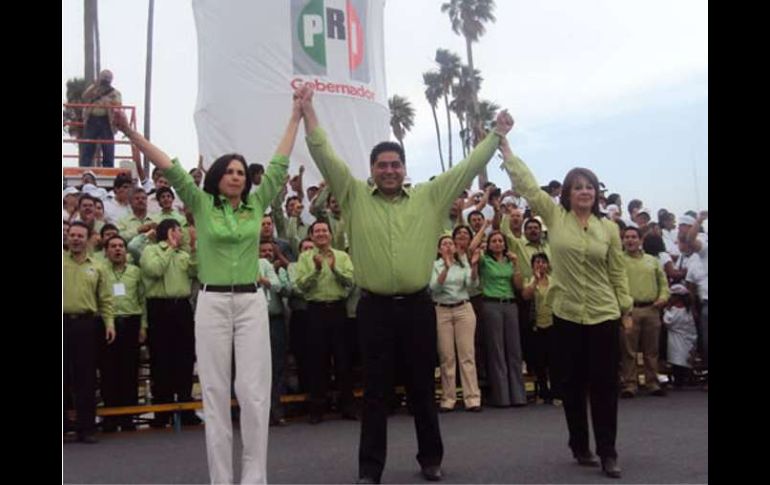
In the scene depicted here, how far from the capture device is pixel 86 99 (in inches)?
571

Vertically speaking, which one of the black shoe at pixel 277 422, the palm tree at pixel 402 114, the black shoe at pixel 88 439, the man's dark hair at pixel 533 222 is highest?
the palm tree at pixel 402 114

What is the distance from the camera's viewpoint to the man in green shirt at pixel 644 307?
9.56 meters

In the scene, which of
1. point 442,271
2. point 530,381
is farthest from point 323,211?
point 530,381

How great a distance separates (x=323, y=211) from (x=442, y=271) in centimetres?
173

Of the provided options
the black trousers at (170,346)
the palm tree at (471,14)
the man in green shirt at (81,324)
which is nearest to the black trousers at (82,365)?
the man in green shirt at (81,324)

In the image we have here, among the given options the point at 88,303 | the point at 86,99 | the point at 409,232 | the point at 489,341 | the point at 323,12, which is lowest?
the point at 489,341

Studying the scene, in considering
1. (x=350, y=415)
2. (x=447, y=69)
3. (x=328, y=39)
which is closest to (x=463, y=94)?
(x=447, y=69)

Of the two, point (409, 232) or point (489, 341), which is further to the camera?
point (489, 341)

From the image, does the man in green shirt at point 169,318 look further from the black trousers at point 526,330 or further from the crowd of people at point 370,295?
the black trousers at point 526,330

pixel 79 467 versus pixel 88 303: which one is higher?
pixel 88 303

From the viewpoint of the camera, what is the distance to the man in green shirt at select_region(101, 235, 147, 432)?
7934 millimetres
